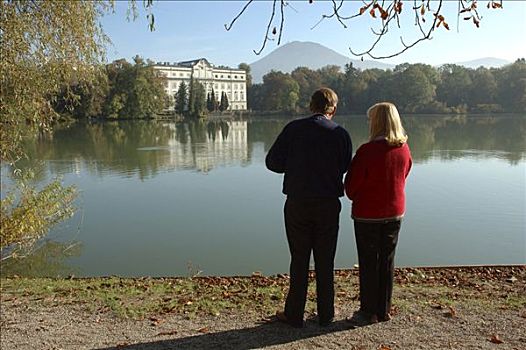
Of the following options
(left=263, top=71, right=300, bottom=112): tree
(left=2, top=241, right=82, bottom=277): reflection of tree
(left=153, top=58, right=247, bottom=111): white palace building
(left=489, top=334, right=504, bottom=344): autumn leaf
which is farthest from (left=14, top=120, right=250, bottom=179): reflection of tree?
(left=153, top=58, right=247, bottom=111): white palace building

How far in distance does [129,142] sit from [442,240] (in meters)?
23.9

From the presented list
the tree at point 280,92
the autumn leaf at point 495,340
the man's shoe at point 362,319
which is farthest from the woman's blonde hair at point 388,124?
the tree at point 280,92

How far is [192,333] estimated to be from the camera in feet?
10.2

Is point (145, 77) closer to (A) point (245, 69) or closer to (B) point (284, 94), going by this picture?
(B) point (284, 94)

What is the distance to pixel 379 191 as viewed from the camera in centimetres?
279

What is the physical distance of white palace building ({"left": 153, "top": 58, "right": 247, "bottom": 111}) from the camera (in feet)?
265

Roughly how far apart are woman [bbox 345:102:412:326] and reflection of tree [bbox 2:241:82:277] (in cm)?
539

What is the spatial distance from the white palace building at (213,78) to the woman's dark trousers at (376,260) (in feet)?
256

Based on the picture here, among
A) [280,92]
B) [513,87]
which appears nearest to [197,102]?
[280,92]

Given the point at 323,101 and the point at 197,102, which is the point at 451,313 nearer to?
the point at 323,101

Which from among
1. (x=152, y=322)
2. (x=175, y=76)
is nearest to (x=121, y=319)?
(x=152, y=322)

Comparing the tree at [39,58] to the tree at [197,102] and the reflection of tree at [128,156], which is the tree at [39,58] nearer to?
the reflection of tree at [128,156]

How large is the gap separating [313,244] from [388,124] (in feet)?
2.73

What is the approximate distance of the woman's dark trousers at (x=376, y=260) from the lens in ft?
9.32
